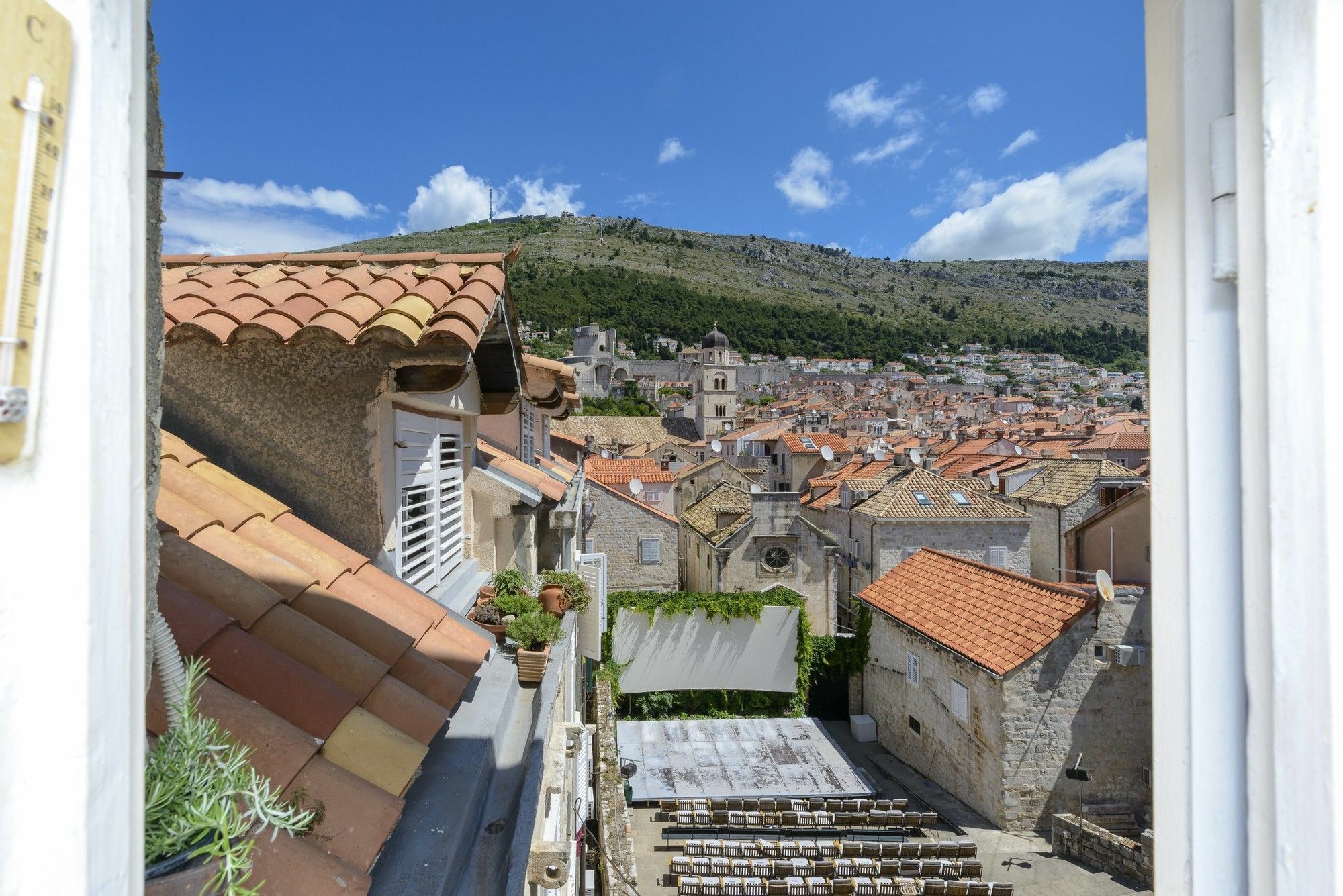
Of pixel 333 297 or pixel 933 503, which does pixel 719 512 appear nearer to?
pixel 933 503

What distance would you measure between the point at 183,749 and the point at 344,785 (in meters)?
0.94

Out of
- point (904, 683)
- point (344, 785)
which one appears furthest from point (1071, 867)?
point (344, 785)

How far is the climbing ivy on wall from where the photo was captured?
20.1m

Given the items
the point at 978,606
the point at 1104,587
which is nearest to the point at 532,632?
the point at 1104,587

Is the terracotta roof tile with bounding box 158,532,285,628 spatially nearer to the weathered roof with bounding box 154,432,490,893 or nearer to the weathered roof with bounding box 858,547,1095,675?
the weathered roof with bounding box 154,432,490,893

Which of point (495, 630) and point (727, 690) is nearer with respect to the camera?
point (495, 630)

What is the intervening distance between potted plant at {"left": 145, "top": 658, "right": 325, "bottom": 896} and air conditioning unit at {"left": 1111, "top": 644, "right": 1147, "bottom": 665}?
48.8ft

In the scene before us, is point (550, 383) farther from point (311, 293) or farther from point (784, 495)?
point (784, 495)

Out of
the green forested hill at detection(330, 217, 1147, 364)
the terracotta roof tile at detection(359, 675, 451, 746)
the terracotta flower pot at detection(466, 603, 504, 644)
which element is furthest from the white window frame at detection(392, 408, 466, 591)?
the green forested hill at detection(330, 217, 1147, 364)

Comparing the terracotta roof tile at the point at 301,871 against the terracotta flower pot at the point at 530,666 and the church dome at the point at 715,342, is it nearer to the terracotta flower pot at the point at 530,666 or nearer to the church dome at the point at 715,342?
the terracotta flower pot at the point at 530,666

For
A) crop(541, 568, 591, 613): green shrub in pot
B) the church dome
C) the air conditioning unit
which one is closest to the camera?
crop(541, 568, 591, 613): green shrub in pot

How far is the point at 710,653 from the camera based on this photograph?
20.3 m

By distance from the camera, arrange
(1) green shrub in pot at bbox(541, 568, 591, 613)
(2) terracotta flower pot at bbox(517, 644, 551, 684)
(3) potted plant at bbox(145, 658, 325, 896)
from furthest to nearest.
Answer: (1) green shrub in pot at bbox(541, 568, 591, 613) → (2) terracotta flower pot at bbox(517, 644, 551, 684) → (3) potted plant at bbox(145, 658, 325, 896)
